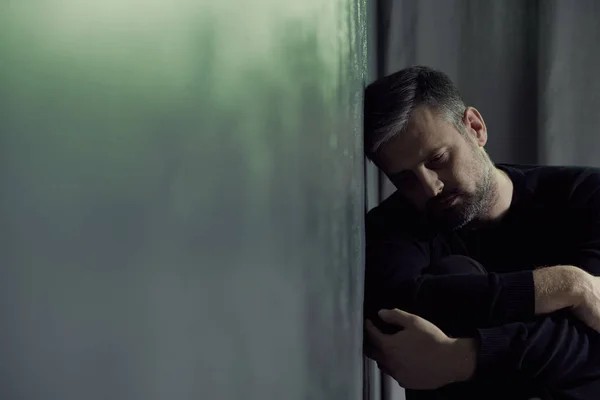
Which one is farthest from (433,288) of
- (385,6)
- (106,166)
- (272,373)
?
(385,6)

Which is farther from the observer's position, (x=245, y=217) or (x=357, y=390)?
(x=357, y=390)

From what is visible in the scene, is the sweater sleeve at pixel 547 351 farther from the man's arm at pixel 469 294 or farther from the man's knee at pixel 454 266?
the man's knee at pixel 454 266

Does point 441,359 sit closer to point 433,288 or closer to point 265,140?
point 433,288

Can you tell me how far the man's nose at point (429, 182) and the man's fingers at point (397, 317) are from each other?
0.24 metres

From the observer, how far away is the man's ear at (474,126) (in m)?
1.07

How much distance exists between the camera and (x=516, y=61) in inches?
61.2

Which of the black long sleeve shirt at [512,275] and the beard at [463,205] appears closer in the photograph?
the black long sleeve shirt at [512,275]

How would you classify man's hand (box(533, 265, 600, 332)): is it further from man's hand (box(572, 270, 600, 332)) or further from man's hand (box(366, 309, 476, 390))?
man's hand (box(366, 309, 476, 390))

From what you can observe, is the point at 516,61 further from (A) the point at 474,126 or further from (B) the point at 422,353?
(B) the point at 422,353

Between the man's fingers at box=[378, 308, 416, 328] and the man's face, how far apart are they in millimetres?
235

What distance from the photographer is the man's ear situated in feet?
3.51

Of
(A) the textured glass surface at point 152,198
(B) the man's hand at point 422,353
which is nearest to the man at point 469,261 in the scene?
(B) the man's hand at point 422,353

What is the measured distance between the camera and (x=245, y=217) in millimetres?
264

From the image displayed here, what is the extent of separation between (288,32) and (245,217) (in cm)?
10
